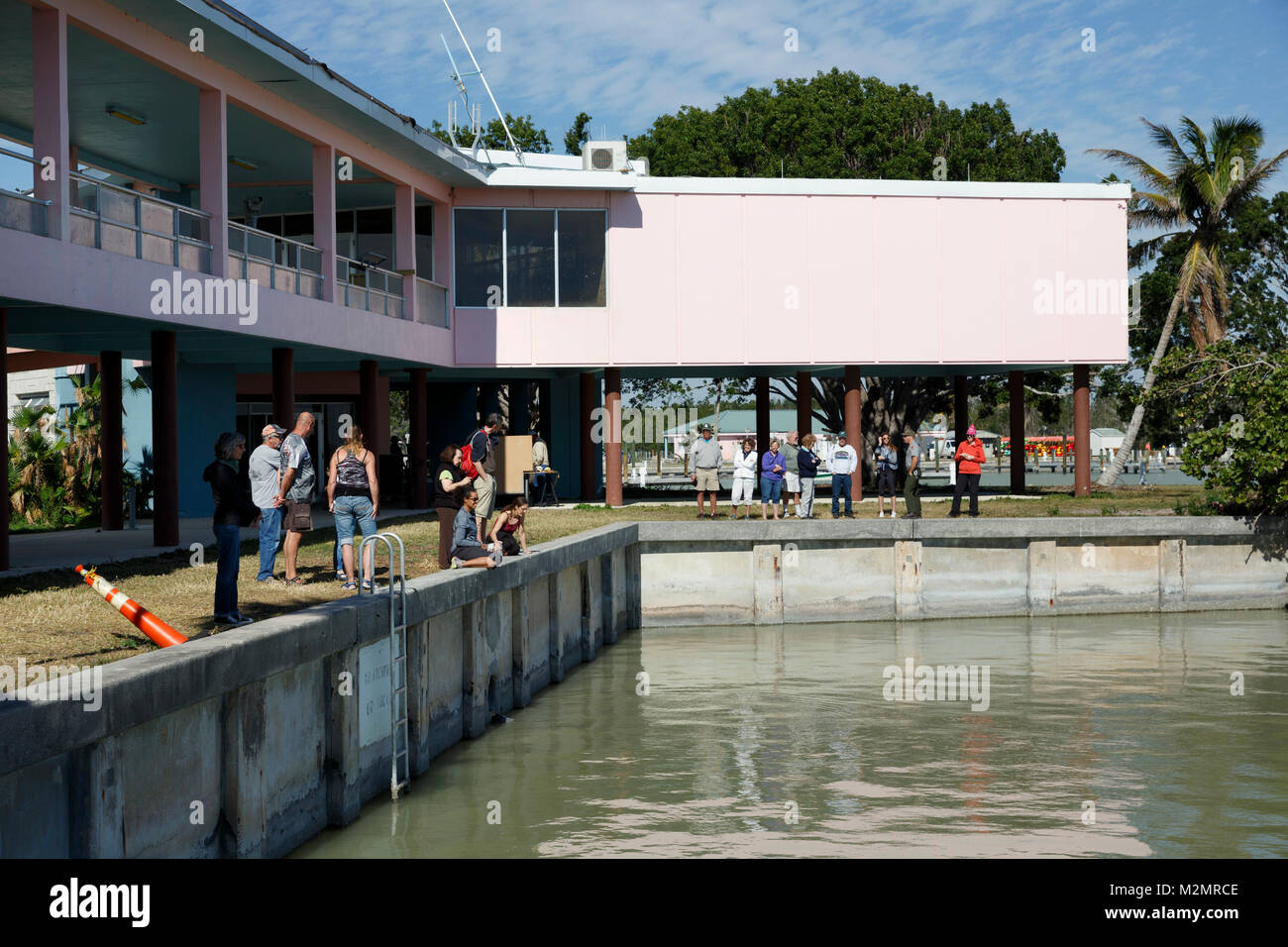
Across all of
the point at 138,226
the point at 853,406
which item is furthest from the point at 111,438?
the point at 853,406

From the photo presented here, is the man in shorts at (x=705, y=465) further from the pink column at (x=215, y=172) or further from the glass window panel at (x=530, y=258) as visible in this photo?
the pink column at (x=215, y=172)

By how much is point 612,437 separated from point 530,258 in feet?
15.1

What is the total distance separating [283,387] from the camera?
24062mm

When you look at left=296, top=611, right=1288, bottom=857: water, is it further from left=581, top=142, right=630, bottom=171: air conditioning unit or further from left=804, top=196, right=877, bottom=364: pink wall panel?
left=581, top=142, right=630, bottom=171: air conditioning unit

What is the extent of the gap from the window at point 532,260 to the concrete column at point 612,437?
1.90 meters

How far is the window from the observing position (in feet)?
102

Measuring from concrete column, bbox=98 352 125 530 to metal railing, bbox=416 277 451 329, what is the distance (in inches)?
283

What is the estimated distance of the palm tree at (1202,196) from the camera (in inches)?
1646

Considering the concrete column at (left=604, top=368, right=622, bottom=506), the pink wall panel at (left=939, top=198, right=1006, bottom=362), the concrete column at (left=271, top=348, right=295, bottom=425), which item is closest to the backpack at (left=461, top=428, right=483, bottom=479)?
the concrete column at (left=271, top=348, right=295, bottom=425)

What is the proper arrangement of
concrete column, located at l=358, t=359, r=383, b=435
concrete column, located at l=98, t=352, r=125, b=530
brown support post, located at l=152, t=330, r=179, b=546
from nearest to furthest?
brown support post, located at l=152, t=330, r=179, b=546 → concrete column, located at l=98, t=352, r=125, b=530 → concrete column, located at l=358, t=359, r=383, b=435

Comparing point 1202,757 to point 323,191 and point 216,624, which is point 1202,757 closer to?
point 216,624
